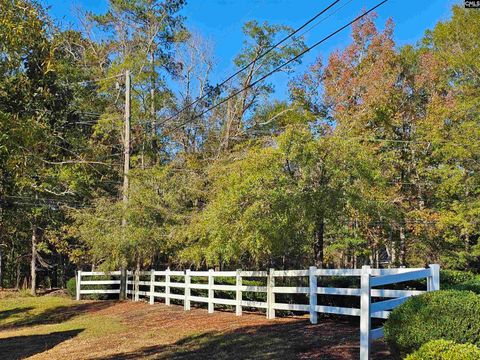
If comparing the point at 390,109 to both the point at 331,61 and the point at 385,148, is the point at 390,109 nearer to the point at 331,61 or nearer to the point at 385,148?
the point at 385,148

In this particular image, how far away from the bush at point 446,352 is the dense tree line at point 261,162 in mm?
4891

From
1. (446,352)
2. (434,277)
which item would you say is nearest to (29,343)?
(434,277)

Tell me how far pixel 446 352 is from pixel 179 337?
6.90m

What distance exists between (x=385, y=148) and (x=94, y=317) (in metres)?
16.2

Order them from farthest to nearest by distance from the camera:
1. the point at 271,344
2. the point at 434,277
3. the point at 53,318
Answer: the point at 53,318, the point at 271,344, the point at 434,277

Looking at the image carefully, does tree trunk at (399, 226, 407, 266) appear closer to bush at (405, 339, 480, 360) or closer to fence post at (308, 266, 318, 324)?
fence post at (308, 266, 318, 324)

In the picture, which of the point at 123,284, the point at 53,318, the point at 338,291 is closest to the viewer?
the point at 338,291

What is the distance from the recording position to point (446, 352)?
4324mm

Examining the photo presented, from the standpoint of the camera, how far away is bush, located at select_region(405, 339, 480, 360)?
4203 mm

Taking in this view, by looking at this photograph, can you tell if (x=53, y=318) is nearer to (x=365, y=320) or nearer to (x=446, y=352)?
(x=365, y=320)

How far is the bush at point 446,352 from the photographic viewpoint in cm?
420

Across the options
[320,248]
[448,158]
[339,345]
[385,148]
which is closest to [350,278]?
[320,248]

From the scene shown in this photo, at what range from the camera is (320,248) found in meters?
11.7

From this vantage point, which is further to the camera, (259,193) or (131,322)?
(131,322)
